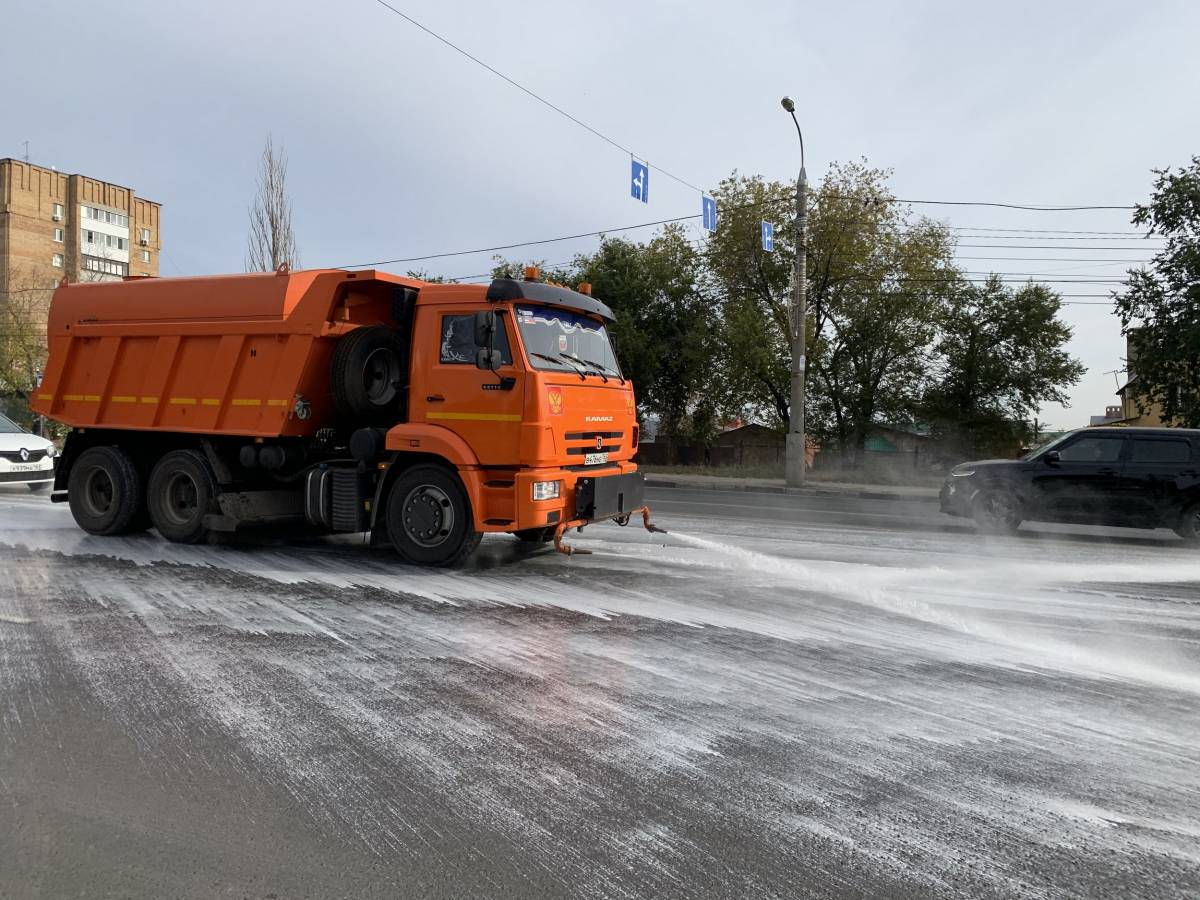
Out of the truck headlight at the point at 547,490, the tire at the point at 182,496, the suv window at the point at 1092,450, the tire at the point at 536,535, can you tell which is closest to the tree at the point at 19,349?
the tire at the point at 182,496

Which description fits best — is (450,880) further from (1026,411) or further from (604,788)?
(1026,411)

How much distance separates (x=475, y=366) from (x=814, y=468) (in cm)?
2418

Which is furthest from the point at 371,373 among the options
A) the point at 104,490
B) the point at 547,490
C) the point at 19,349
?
the point at 19,349

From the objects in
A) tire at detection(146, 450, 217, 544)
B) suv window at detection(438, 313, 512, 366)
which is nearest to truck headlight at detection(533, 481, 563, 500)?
suv window at detection(438, 313, 512, 366)

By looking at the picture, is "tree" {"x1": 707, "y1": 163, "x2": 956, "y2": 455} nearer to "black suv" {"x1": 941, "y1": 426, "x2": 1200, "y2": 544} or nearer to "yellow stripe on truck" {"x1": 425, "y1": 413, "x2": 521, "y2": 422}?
"black suv" {"x1": 941, "y1": 426, "x2": 1200, "y2": 544}

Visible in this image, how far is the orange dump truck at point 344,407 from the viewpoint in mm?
8078

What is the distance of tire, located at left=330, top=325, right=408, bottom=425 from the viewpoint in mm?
8758

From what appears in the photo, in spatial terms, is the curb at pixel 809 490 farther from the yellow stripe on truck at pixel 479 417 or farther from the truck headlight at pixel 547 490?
the yellow stripe on truck at pixel 479 417

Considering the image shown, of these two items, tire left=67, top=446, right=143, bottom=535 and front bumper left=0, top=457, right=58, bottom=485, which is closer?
tire left=67, top=446, right=143, bottom=535

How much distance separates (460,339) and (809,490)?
16697mm

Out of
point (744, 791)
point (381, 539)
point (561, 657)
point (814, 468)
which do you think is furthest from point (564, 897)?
point (814, 468)

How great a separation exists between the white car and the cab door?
996 centimetres

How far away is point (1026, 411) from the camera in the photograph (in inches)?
1164

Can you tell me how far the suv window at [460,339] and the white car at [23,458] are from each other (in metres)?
10.3
